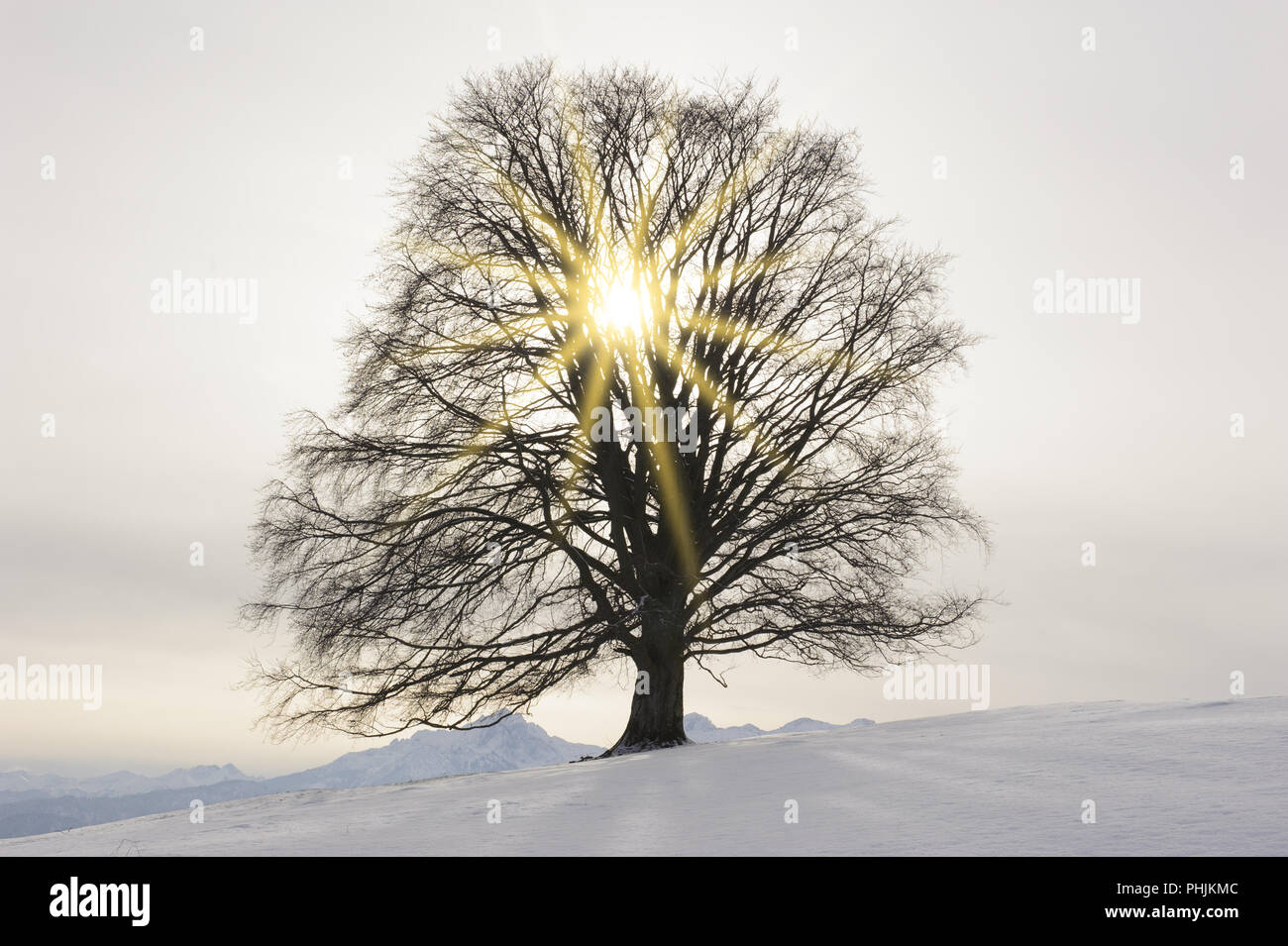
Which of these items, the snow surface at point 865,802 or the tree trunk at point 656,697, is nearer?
the snow surface at point 865,802

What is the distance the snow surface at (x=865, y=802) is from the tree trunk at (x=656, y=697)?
2.77 meters

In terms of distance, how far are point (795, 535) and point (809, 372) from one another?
9.25 ft

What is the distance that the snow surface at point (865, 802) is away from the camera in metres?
6.58

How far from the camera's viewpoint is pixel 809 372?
17.4 m

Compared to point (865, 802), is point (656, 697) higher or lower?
lower

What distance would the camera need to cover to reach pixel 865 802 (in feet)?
27.1

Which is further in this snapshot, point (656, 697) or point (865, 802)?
point (656, 697)

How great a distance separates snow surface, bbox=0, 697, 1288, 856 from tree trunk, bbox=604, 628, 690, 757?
2.77m

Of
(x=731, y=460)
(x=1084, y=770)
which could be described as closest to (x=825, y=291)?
(x=731, y=460)

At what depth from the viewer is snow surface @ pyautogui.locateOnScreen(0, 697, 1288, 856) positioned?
6.58 metres

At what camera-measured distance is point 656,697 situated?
54.2 feet

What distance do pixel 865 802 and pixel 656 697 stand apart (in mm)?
8472

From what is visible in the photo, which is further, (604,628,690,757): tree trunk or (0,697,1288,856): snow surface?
(604,628,690,757): tree trunk
